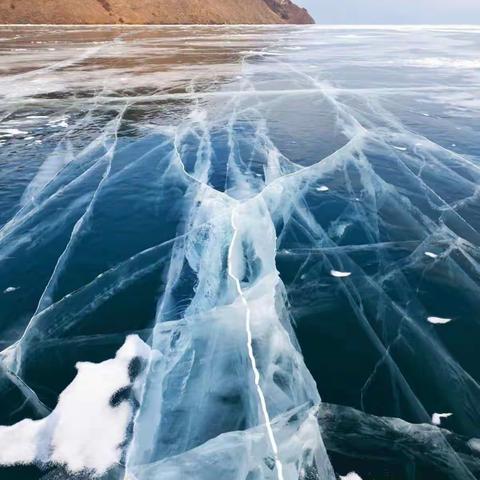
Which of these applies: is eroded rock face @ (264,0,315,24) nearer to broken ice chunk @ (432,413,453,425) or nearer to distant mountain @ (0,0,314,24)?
distant mountain @ (0,0,314,24)

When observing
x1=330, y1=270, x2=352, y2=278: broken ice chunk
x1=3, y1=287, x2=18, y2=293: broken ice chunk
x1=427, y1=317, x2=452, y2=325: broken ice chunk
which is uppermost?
x1=330, y1=270, x2=352, y2=278: broken ice chunk

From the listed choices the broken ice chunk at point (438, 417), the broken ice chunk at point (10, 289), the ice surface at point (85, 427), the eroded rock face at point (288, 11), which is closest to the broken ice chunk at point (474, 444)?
the broken ice chunk at point (438, 417)

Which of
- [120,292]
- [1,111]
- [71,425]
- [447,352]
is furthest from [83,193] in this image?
[1,111]

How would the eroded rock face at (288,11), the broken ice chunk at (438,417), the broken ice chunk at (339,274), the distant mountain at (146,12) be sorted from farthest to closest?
1. the eroded rock face at (288,11)
2. the distant mountain at (146,12)
3. the broken ice chunk at (339,274)
4. the broken ice chunk at (438,417)

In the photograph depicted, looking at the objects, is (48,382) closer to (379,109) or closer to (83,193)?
(83,193)

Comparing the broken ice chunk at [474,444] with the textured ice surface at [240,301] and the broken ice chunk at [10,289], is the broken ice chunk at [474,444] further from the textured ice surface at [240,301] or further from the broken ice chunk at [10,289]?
the broken ice chunk at [10,289]

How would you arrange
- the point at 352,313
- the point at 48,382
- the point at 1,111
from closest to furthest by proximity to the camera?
the point at 48,382 < the point at 352,313 < the point at 1,111

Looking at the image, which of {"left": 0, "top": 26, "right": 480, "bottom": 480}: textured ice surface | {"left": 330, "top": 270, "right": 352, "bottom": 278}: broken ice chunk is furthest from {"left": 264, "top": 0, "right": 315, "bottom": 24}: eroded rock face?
{"left": 330, "top": 270, "right": 352, "bottom": 278}: broken ice chunk
